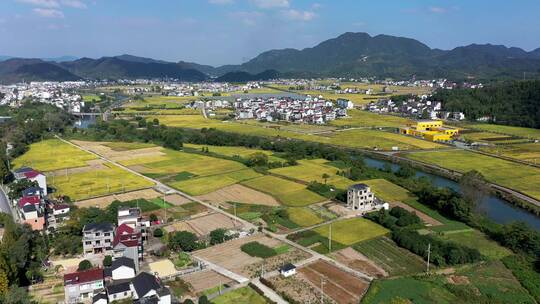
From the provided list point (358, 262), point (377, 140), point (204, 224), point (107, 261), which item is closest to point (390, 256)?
point (358, 262)

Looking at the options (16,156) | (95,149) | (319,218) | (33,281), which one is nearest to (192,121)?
(95,149)

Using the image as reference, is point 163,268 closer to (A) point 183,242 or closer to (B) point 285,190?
(A) point 183,242

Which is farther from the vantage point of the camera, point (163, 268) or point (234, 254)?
point (234, 254)

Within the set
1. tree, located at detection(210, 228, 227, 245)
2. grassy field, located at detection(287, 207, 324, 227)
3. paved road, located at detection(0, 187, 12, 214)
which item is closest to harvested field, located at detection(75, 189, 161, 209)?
paved road, located at detection(0, 187, 12, 214)

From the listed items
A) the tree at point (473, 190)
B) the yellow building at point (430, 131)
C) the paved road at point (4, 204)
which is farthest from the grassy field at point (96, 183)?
the yellow building at point (430, 131)

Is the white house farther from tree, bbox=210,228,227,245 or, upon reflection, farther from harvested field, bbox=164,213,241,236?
harvested field, bbox=164,213,241,236

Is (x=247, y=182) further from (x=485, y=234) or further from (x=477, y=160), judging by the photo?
(x=477, y=160)
